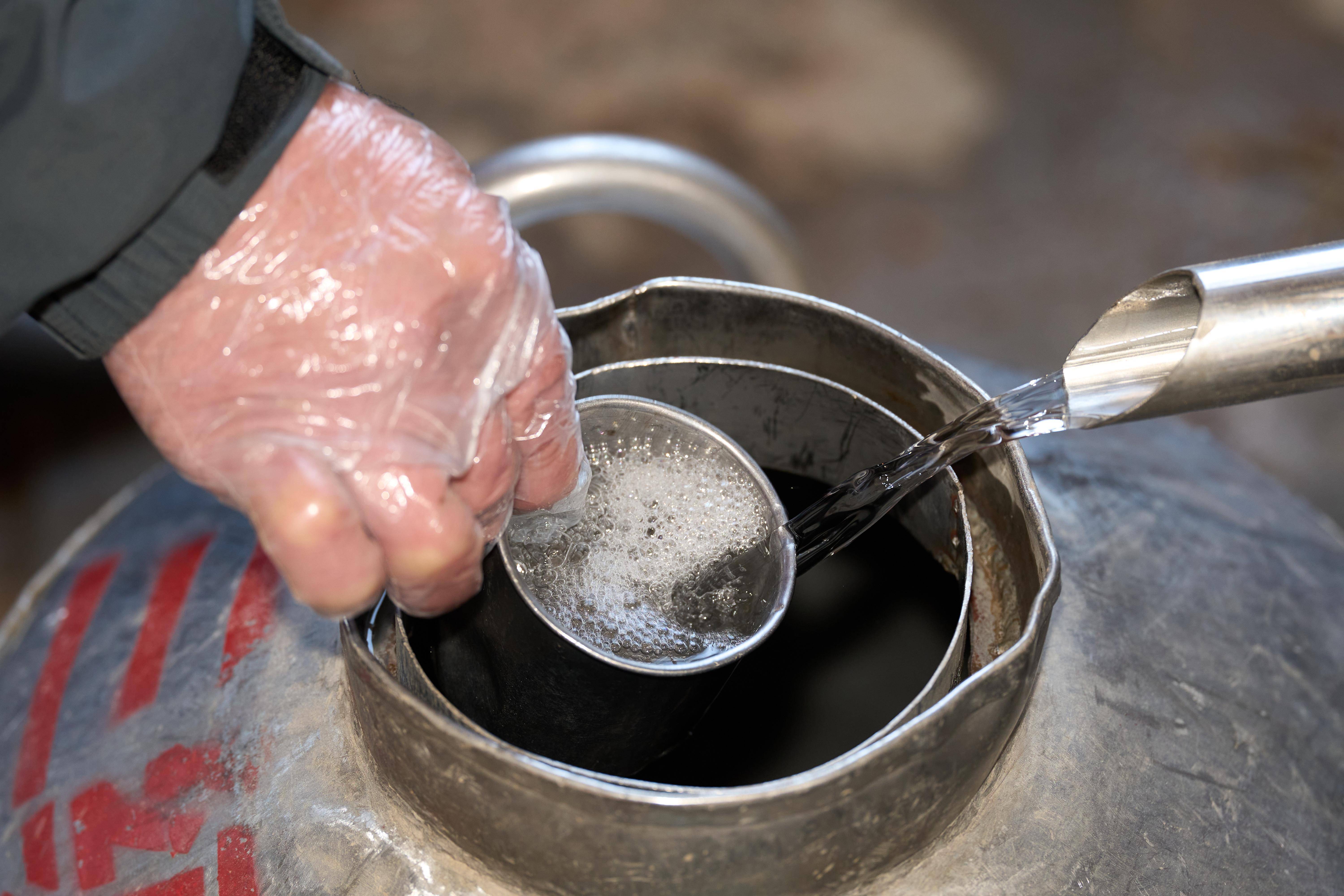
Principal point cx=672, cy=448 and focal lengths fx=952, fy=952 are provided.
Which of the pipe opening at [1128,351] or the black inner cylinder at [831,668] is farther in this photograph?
the black inner cylinder at [831,668]

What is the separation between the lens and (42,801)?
74 cm

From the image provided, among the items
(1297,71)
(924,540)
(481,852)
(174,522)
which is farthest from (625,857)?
(1297,71)

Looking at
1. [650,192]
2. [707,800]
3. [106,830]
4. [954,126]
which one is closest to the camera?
[707,800]

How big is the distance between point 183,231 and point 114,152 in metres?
0.05

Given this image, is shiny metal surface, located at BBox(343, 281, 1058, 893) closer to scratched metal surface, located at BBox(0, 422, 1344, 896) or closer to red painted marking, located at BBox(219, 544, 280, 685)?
scratched metal surface, located at BBox(0, 422, 1344, 896)

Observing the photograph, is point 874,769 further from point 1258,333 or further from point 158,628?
point 158,628

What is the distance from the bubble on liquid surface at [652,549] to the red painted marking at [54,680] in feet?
1.39

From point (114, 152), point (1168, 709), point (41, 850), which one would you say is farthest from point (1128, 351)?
point (41, 850)

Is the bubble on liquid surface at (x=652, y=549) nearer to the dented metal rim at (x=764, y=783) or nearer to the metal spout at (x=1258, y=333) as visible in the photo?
the dented metal rim at (x=764, y=783)

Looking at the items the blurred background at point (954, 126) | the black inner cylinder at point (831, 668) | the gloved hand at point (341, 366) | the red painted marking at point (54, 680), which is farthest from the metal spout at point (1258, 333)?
the blurred background at point (954, 126)

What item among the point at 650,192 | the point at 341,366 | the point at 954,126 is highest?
the point at 341,366

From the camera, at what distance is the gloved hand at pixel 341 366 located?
524 mm

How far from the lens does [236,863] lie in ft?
2.05

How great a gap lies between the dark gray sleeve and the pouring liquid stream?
433mm
